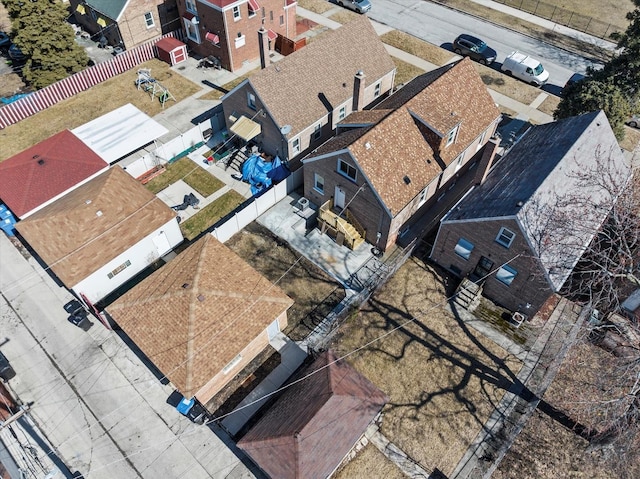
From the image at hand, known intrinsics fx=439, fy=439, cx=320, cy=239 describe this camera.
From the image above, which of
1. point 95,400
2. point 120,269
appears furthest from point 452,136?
point 95,400

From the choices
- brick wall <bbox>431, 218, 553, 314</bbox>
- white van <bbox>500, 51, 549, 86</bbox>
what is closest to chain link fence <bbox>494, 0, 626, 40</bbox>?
white van <bbox>500, 51, 549, 86</bbox>

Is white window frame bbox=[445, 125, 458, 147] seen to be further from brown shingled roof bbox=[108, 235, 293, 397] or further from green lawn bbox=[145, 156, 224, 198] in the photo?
green lawn bbox=[145, 156, 224, 198]

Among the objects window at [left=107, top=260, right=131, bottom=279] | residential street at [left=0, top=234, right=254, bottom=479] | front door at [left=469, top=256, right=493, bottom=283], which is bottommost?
residential street at [left=0, top=234, right=254, bottom=479]

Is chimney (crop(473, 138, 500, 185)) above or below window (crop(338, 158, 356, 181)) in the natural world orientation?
above

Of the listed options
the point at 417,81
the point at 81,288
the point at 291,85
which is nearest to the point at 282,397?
the point at 81,288

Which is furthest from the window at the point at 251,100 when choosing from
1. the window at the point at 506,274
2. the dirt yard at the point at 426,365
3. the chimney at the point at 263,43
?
the window at the point at 506,274

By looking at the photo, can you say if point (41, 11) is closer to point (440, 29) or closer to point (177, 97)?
→ point (177, 97)

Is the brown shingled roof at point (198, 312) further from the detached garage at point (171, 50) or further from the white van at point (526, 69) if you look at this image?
the white van at point (526, 69)

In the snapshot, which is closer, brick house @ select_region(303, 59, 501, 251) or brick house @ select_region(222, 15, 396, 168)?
brick house @ select_region(303, 59, 501, 251)
